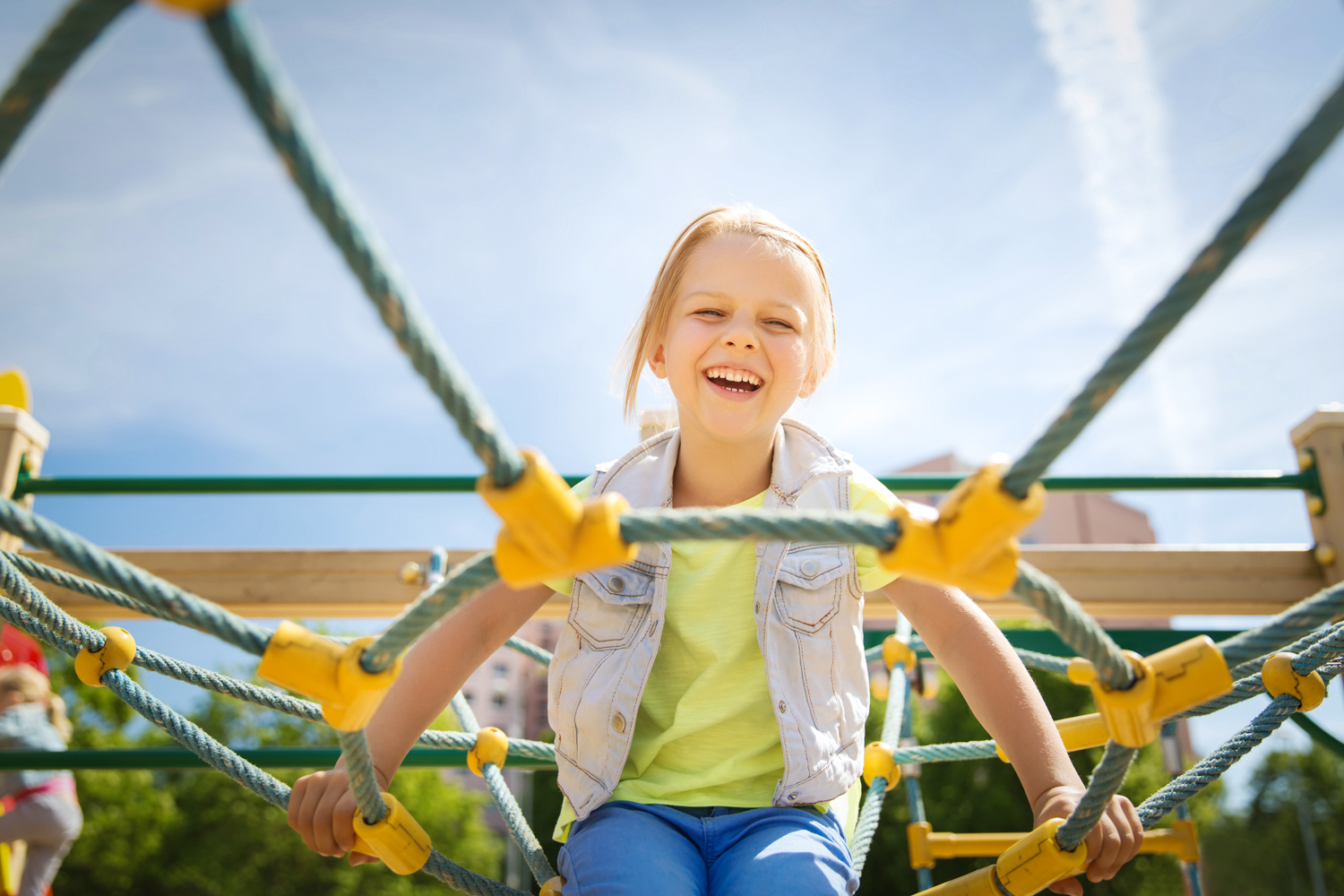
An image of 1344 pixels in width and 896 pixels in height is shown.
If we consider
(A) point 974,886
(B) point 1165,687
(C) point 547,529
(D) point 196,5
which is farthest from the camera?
(A) point 974,886

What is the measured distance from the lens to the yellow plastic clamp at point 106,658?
3.81 ft

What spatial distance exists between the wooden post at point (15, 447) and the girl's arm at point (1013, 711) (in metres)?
2.00

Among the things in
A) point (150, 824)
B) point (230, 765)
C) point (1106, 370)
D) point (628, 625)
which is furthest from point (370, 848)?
point (150, 824)

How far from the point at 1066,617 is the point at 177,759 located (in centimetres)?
172

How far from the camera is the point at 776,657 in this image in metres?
1.17

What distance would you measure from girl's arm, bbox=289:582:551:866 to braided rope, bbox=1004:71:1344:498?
681 mm

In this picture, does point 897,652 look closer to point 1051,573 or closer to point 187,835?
point 1051,573

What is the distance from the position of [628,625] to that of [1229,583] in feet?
5.39

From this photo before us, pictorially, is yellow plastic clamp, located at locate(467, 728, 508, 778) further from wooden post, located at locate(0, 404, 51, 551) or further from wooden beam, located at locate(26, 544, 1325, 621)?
wooden post, located at locate(0, 404, 51, 551)

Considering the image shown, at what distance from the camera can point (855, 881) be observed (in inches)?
41.8

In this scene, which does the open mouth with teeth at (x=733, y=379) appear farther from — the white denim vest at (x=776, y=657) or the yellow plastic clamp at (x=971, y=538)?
the yellow plastic clamp at (x=971, y=538)

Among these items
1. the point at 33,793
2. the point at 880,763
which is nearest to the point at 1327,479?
the point at 880,763

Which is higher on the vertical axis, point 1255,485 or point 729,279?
point 1255,485

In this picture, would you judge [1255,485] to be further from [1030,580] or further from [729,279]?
[1030,580]
